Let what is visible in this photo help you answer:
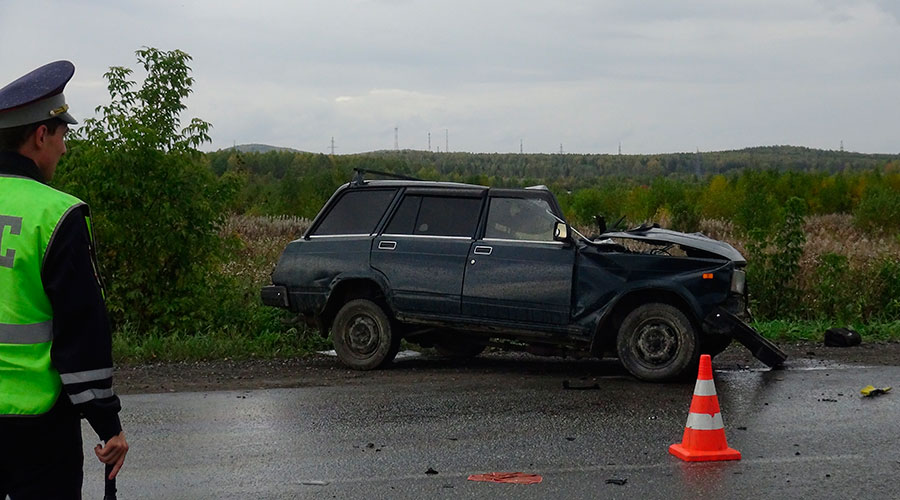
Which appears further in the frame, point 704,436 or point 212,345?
point 212,345

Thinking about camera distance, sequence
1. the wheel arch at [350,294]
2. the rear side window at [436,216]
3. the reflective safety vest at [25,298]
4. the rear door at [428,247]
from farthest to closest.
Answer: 1. the wheel arch at [350,294]
2. the rear side window at [436,216]
3. the rear door at [428,247]
4. the reflective safety vest at [25,298]

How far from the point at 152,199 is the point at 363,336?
3641 mm

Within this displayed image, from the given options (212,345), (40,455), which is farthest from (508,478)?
(212,345)

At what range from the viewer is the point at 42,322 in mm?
3398

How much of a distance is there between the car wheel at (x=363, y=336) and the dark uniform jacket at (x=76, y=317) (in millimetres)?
7705

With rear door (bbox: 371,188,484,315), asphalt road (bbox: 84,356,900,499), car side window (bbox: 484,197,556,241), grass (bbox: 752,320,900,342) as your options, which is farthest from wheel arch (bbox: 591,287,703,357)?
grass (bbox: 752,320,900,342)

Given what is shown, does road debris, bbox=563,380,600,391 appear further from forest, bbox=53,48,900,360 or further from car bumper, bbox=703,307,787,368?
forest, bbox=53,48,900,360

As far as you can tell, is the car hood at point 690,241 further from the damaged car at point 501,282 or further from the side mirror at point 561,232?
the side mirror at point 561,232

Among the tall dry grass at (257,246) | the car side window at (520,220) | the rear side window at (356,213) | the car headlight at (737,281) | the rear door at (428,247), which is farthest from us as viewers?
the tall dry grass at (257,246)

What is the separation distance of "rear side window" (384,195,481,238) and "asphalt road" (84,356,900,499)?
147cm

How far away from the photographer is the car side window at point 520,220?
10.7 m

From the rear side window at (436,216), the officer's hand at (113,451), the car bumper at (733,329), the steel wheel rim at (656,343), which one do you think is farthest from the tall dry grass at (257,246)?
the officer's hand at (113,451)

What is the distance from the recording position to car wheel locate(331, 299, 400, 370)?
11148 millimetres

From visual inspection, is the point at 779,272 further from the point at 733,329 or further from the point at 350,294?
the point at 350,294
